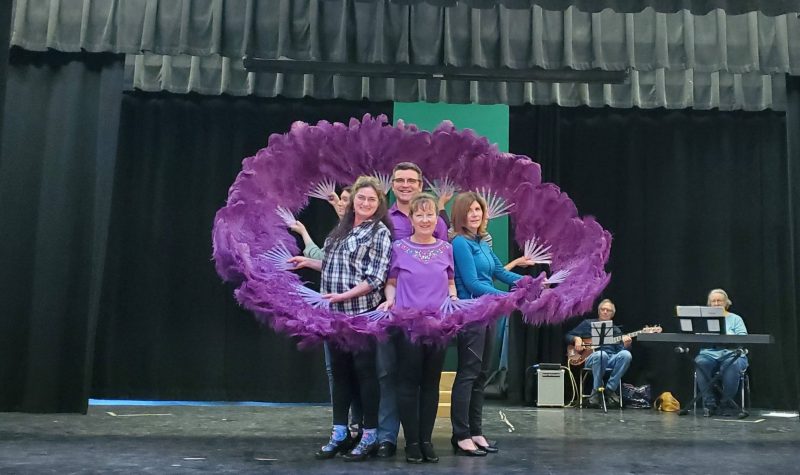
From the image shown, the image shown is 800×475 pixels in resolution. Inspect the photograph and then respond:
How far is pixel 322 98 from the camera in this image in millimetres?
6980

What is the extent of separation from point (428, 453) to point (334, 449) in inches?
18.0

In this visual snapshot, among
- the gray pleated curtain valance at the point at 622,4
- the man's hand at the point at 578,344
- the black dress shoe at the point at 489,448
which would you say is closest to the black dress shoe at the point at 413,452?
the black dress shoe at the point at 489,448

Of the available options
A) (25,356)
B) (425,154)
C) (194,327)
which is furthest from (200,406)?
(425,154)

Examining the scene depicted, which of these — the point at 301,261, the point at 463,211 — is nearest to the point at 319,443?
the point at 301,261

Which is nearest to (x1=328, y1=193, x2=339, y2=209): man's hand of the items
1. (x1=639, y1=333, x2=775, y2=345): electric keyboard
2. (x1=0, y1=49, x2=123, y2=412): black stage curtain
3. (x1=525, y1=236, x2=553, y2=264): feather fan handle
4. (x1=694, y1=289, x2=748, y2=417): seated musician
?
(x1=525, y1=236, x2=553, y2=264): feather fan handle

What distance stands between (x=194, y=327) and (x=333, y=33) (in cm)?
295

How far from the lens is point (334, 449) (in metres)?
3.65

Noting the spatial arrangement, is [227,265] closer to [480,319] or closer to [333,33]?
[480,319]

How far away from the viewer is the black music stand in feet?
22.5

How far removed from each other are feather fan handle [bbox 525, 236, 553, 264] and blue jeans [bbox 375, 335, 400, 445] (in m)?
1.07

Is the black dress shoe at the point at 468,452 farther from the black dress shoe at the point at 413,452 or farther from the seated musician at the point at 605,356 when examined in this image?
the seated musician at the point at 605,356

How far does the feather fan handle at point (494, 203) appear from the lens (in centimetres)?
428

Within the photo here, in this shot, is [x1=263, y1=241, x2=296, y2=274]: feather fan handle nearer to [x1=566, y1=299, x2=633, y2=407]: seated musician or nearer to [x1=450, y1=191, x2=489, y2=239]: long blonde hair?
[x1=450, y1=191, x2=489, y2=239]: long blonde hair

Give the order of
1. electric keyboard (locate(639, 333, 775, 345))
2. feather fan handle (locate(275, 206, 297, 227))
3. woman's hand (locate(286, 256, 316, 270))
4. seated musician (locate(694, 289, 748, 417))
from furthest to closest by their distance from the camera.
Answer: seated musician (locate(694, 289, 748, 417)) < electric keyboard (locate(639, 333, 775, 345)) < feather fan handle (locate(275, 206, 297, 227)) < woman's hand (locate(286, 256, 316, 270))
